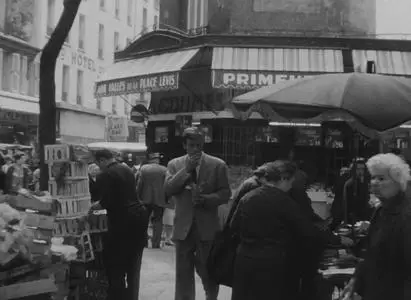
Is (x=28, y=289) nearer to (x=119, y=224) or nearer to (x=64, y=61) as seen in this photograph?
(x=119, y=224)

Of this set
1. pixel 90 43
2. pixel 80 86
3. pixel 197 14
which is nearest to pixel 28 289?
pixel 197 14

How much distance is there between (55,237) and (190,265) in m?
1.44

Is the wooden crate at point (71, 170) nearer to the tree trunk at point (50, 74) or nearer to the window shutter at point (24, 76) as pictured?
the tree trunk at point (50, 74)

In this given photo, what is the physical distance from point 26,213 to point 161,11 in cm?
1523

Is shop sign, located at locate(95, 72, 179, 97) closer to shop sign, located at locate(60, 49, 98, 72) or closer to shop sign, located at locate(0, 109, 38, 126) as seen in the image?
shop sign, located at locate(0, 109, 38, 126)

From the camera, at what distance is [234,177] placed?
16.7 m

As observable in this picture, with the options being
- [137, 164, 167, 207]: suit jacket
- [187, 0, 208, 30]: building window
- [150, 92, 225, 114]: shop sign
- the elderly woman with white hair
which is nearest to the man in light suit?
the elderly woman with white hair

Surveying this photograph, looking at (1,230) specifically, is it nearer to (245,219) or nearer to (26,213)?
(26,213)

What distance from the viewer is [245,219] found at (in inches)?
239

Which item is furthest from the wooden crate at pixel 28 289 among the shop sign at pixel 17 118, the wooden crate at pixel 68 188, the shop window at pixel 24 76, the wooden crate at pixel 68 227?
the shop window at pixel 24 76

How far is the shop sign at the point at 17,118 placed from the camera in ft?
117

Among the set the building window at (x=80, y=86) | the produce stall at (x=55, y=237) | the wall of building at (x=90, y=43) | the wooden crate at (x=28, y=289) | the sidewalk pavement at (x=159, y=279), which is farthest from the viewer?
the building window at (x=80, y=86)

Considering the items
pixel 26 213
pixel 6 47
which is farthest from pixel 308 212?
pixel 6 47

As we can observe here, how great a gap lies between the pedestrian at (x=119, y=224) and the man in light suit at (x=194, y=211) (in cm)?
42
